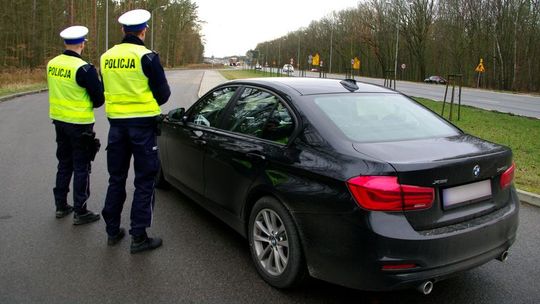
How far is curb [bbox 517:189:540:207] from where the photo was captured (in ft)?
19.0

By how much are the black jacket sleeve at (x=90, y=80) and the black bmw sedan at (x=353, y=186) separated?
3.85 feet

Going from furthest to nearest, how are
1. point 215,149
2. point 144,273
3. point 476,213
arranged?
point 215,149 < point 144,273 < point 476,213

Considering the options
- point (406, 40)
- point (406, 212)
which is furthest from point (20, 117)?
point (406, 40)

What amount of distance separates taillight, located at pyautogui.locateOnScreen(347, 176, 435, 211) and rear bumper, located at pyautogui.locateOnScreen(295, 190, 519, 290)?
5 centimetres

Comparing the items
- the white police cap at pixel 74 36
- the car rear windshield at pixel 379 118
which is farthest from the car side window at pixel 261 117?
the white police cap at pixel 74 36

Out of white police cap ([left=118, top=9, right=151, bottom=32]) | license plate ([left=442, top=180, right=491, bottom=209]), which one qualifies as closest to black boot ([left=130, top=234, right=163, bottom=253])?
white police cap ([left=118, top=9, right=151, bottom=32])

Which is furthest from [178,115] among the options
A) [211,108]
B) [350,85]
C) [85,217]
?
[350,85]

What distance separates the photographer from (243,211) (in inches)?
152

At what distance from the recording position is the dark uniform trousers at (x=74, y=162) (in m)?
4.66

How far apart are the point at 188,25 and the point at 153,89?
90831 millimetres

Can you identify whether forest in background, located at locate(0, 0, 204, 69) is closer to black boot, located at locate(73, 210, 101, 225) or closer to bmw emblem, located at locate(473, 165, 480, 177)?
black boot, located at locate(73, 210, 101, 225)

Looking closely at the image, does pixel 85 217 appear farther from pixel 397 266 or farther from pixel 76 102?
pixel 397 266

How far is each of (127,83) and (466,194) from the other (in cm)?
266

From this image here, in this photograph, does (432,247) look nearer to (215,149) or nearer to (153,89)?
(215,149)
